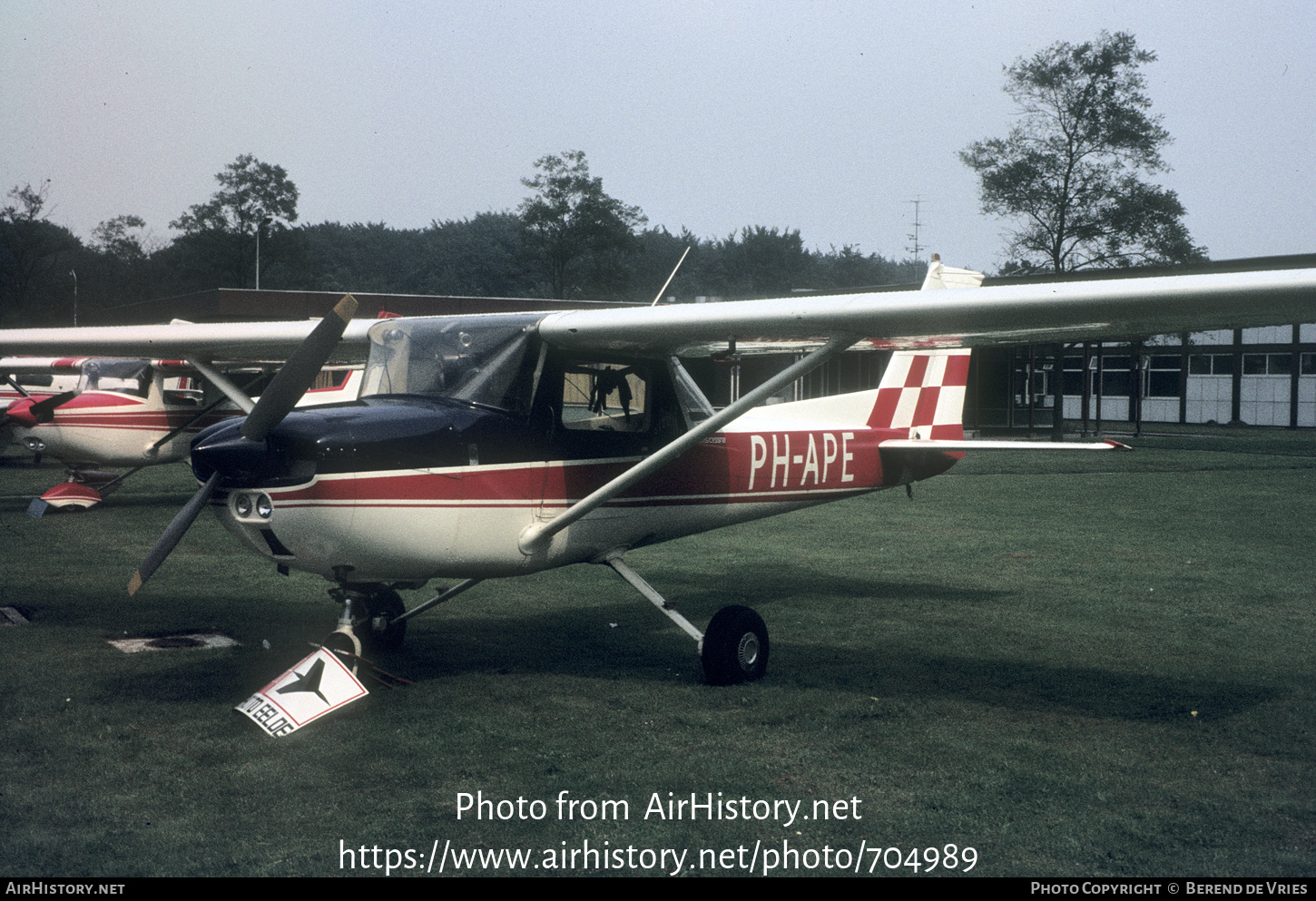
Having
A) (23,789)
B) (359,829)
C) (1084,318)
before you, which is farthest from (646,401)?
(23,789)

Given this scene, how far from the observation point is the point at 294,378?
461 cm

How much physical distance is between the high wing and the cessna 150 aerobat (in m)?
0.01

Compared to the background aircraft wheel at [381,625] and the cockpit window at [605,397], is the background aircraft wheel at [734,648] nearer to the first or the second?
the cockpit window at [605,397]

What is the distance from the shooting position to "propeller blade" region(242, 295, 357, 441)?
458cm

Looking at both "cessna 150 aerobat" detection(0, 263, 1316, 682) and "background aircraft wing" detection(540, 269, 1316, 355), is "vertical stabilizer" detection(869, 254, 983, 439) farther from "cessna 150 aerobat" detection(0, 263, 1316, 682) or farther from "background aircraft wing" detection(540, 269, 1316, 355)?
"background aircraft wing" detection(540, 269, 1316, 355)

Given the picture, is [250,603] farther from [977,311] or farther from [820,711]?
[977,311]

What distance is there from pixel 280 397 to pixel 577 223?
7496 centimetres

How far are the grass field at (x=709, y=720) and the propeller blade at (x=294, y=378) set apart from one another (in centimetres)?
147

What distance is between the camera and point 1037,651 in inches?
256

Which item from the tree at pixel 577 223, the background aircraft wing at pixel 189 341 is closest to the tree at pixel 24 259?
the tree at pixel 577 223

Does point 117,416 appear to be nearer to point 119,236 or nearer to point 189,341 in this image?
point 189,341

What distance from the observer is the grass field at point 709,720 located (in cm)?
372

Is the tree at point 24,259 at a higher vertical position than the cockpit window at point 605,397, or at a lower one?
higher

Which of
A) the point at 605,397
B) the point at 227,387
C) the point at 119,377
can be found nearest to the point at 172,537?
the point at 227,387
